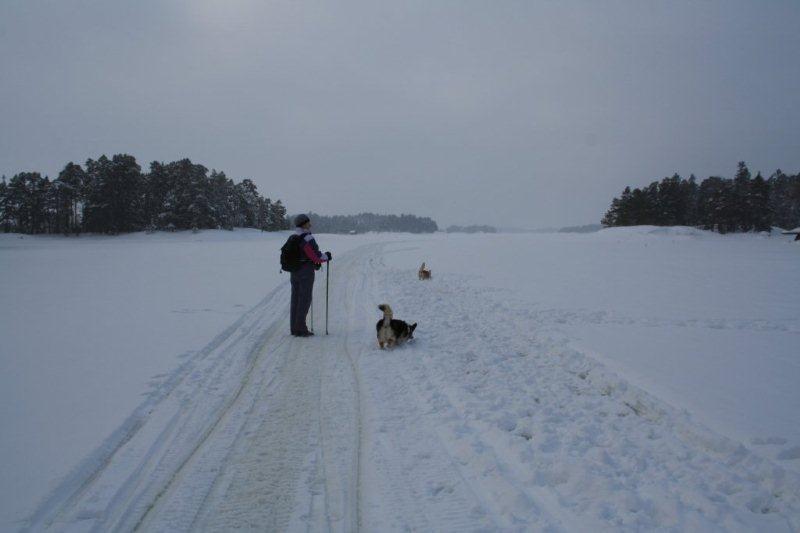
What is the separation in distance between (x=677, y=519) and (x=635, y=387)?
259cm

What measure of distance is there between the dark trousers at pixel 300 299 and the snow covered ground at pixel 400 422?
37 centimetres

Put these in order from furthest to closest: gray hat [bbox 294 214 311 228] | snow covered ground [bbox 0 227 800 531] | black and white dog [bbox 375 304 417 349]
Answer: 1. gray hat [bbox 294 214 311 228]
2. black and white dog [bbox 375 304 417 349]
3. snow covered ground [bbox 0 227 800 531]

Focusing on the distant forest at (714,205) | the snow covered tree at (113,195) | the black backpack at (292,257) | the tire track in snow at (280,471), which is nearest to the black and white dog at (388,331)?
the tire track in snow at (280,471)

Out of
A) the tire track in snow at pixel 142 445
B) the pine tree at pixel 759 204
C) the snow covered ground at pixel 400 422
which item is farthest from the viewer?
the pine tree at pixel 759 204

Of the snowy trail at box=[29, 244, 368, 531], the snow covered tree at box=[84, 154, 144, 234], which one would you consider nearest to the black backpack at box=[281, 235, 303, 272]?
the snowy trail at box=[29, 244, 368, 531]

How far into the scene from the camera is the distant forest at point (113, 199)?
184 ft

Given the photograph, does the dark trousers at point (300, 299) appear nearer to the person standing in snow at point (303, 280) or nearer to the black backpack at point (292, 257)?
the person standing in snow at point (303, 280)

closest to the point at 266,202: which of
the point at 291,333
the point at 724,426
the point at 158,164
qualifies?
the point at 158,164

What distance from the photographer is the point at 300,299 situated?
7.95 m

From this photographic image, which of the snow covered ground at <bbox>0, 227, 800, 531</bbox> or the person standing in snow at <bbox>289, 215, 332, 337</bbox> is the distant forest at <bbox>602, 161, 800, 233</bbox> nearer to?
the snow covered ground at <bbox>0, 227, 800, 531</bbox>

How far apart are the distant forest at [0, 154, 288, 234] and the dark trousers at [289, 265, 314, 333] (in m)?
58.2

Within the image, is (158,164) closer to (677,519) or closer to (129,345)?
(129,345)

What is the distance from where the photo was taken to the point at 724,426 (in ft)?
13.7

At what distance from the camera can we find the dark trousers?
26.1 ft
